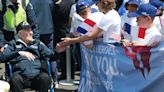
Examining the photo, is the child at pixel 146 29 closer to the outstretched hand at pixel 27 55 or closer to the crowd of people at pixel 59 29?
the crowd of people at pixel 59 29

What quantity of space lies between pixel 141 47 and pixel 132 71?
1.07 ft

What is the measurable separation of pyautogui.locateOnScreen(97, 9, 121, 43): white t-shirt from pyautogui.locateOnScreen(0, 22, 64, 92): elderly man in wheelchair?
170 cm

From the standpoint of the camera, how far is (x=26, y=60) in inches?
283

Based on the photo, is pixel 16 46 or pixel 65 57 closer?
pixel 16 46

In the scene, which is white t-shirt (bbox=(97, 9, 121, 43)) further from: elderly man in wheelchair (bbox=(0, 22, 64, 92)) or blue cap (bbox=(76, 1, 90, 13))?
elderly man in wheelchair (bbox=(0, 22, 64, 92))

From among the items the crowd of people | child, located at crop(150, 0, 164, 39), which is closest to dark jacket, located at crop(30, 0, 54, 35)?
the crowd of people

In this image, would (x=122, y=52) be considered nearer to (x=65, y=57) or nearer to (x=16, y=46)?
(x=16, y=46)

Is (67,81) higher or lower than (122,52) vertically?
lower

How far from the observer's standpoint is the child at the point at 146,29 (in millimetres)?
5387

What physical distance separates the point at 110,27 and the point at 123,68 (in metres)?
0.57

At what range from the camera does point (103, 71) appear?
5789 millimetres

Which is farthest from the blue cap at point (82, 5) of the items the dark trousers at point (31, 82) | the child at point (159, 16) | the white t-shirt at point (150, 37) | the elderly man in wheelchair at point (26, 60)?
the white t-shirt at point (150, 37)

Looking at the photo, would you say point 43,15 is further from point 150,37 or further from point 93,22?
point 150,37

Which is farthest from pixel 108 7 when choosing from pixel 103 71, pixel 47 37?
pixel 47 37
